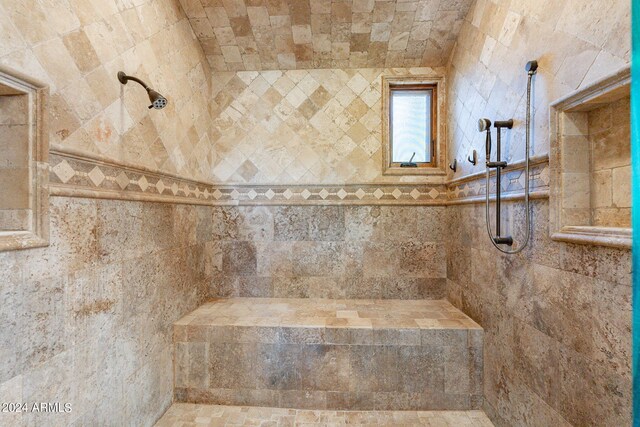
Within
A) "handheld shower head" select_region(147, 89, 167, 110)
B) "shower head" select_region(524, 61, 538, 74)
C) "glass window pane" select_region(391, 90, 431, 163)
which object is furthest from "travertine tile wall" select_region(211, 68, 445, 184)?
"shower head" select_region(524, 61, 538, 74)

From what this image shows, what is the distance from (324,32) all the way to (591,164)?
7.60ft

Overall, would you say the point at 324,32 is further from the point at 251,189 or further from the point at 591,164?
the point at 591,164

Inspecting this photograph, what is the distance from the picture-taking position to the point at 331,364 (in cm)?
221

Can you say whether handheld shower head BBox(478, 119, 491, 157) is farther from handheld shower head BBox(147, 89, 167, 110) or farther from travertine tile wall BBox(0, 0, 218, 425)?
travertine tile wall BBox(0, 0, 218, 425)

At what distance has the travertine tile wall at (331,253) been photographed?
9.72ft

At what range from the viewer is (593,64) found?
1.26 metres

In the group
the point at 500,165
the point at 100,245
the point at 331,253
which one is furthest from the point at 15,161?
the point at 500,165

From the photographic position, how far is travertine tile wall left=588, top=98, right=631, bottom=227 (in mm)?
1266

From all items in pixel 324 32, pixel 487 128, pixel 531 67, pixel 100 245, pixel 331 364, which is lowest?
pixel 331 364

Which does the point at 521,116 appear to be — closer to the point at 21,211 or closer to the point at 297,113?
the point at 297,113

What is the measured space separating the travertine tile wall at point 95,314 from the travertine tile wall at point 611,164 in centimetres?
258

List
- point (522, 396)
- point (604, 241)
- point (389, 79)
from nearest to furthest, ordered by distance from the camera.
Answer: point (604, 241) → point (522, 396) → point (389, 79)

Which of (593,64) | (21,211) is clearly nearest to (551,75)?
(593,64)

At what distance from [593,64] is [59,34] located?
2.45 meters
